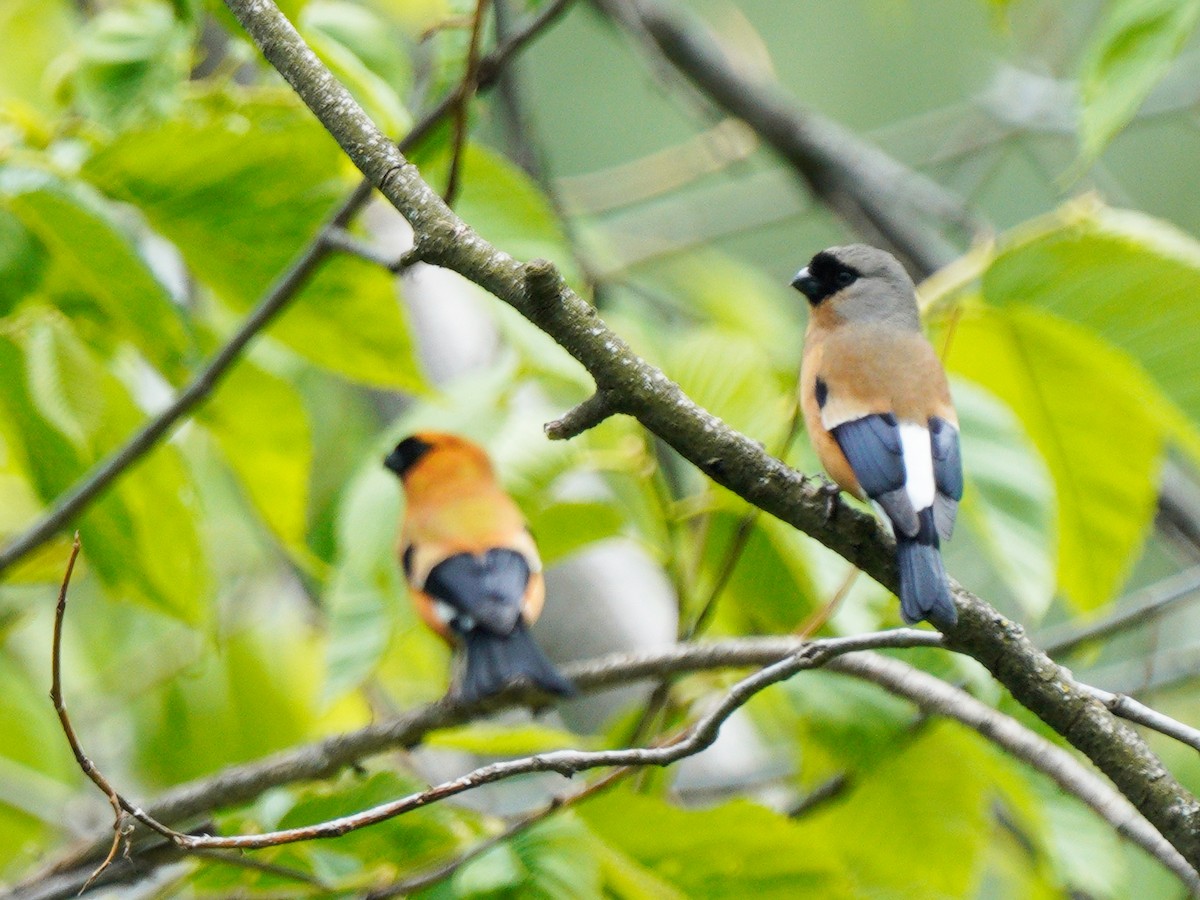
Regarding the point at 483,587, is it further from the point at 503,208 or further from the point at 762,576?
the point at 503,208

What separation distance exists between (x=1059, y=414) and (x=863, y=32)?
1070 cm

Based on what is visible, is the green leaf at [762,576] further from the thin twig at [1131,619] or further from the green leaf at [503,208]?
the green leaf at [503,208]

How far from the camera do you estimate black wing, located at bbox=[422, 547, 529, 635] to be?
3520 mm

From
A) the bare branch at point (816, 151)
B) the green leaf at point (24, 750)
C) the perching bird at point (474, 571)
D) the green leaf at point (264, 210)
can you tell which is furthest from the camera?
the bare branch at point (816, 151)

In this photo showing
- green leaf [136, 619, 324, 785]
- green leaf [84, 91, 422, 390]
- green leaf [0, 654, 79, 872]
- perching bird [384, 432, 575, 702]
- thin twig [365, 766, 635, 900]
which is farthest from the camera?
green leaf [136, 619, 324, 785]

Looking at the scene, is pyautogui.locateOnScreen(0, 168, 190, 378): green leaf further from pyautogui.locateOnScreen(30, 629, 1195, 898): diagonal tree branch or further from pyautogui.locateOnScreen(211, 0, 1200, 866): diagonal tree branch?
pyautogui.locateOnScreen(30, 629, 1195, 898): diagonal tree branch

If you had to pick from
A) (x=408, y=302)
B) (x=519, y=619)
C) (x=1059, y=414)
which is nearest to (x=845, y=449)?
(x=1059, y=414)

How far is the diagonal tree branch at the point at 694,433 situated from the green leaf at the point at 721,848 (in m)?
0.53

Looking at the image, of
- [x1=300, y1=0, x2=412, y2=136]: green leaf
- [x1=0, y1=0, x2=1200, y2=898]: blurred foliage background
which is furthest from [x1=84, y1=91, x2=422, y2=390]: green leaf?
[x1=300, y1=0, x2=412, y2=136]: green leaf

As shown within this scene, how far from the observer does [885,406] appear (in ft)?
9.43

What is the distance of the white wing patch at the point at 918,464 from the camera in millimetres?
2473

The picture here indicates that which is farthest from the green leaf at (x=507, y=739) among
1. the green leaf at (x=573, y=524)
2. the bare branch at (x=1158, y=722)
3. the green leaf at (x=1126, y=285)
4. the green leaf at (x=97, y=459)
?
the green leaf at (x=1126, y=285)

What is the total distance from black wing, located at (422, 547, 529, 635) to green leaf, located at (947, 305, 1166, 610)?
1360 mm

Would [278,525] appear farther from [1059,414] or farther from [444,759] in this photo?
[444,759]
